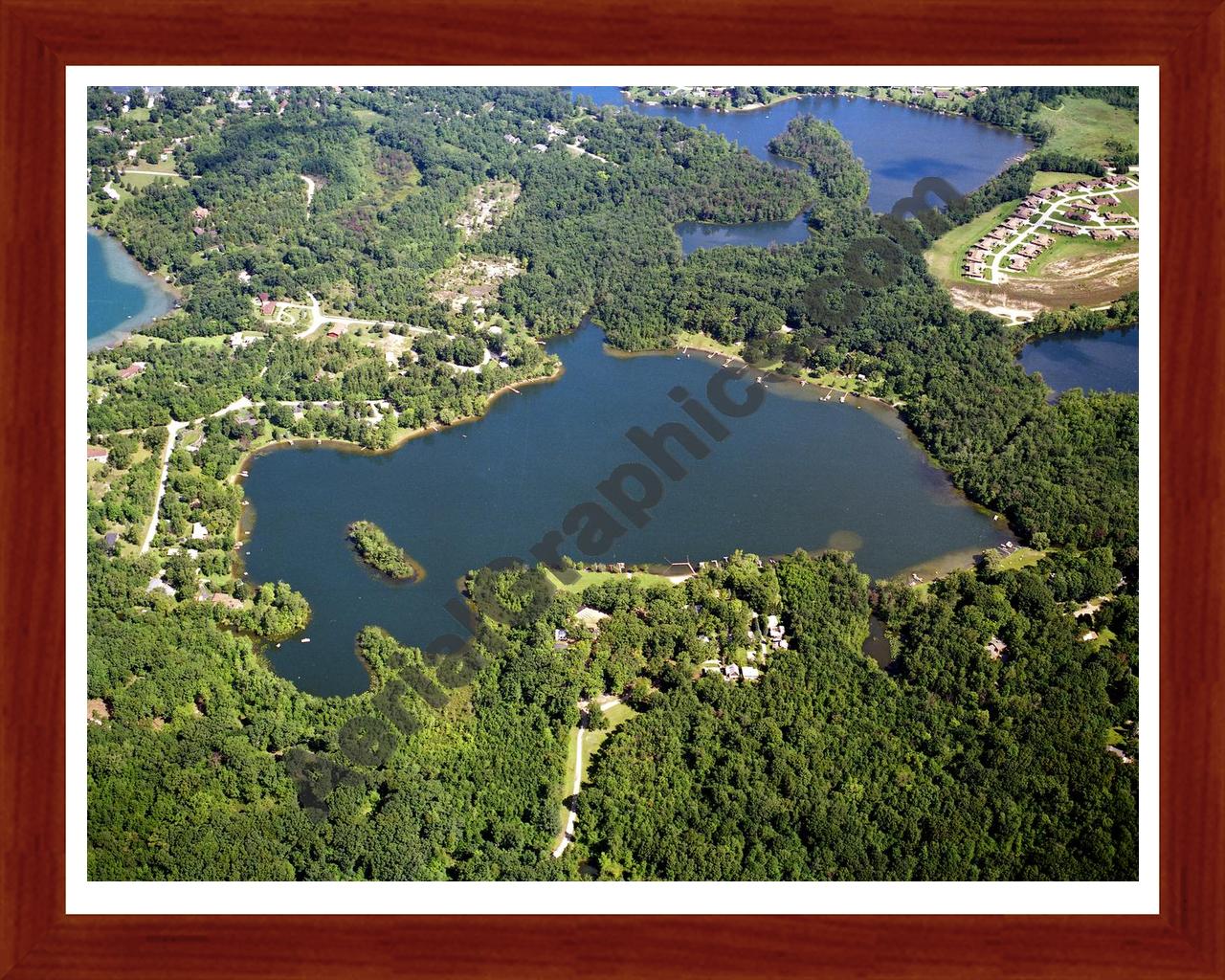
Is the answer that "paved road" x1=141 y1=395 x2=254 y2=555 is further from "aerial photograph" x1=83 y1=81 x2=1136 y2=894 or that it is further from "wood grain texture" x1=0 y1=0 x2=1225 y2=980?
"wood grain texture" x1=0 y1=0 x2=1225 y2=980

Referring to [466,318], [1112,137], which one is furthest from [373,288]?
[1112,137]

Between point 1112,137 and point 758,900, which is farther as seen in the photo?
point 1112,137

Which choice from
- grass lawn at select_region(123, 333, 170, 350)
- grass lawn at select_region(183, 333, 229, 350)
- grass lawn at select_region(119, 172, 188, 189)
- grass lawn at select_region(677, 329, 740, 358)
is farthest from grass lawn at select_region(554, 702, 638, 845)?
grass lawn at select_region(119, 172, 188, 189)

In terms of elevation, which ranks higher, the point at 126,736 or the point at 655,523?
the point at 655,523

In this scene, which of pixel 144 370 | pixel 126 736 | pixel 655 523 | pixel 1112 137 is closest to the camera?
pixel 126 736

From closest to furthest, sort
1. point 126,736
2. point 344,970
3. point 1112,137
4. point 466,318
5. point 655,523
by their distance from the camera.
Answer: point 344,970
point 126,736
point 655,523
point 466,318
point 1112,137
